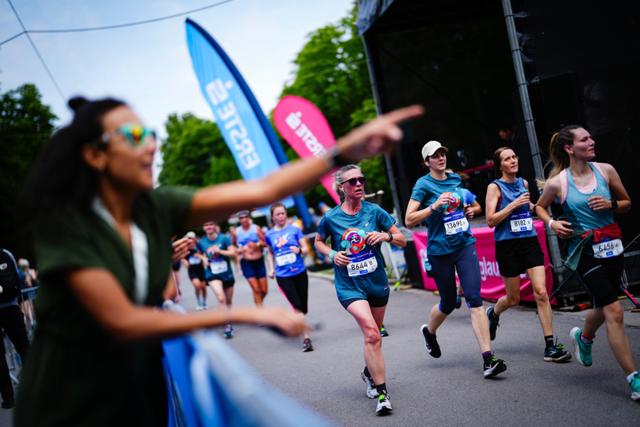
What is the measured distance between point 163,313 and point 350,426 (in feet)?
11.3

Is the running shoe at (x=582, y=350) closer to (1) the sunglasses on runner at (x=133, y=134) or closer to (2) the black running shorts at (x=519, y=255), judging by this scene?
(2) the black running shorts at (x=519, y=255)

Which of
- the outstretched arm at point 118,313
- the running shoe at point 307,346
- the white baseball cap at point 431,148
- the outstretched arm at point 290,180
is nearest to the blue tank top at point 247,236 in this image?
the running shoe at point 307,346

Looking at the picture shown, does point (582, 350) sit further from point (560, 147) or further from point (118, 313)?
point (118, 313)

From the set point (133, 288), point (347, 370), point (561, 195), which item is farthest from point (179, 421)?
point (347, 370)

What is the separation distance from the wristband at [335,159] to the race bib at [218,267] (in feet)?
31.4

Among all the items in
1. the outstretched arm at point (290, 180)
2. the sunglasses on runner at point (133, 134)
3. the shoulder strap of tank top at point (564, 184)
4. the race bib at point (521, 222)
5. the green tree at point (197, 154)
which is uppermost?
the green tree at point (197, 154)

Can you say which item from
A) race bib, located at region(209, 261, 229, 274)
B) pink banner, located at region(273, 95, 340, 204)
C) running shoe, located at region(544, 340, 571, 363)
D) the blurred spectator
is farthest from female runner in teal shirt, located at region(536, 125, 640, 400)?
pink banner, located at region(273, 95, 340, 204)

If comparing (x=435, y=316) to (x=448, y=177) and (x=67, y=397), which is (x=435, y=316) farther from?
(x=67, y=397)

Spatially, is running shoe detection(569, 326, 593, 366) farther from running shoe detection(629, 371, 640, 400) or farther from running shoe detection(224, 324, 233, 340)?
running shoe detection(224, 324, 233, 340)

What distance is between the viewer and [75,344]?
1.73 meters

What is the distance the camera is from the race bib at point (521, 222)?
6109 mm

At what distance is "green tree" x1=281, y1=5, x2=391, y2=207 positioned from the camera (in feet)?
110

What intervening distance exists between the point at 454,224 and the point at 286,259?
3626 mm

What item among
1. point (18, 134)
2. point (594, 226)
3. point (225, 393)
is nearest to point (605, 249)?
point (594, 226)
